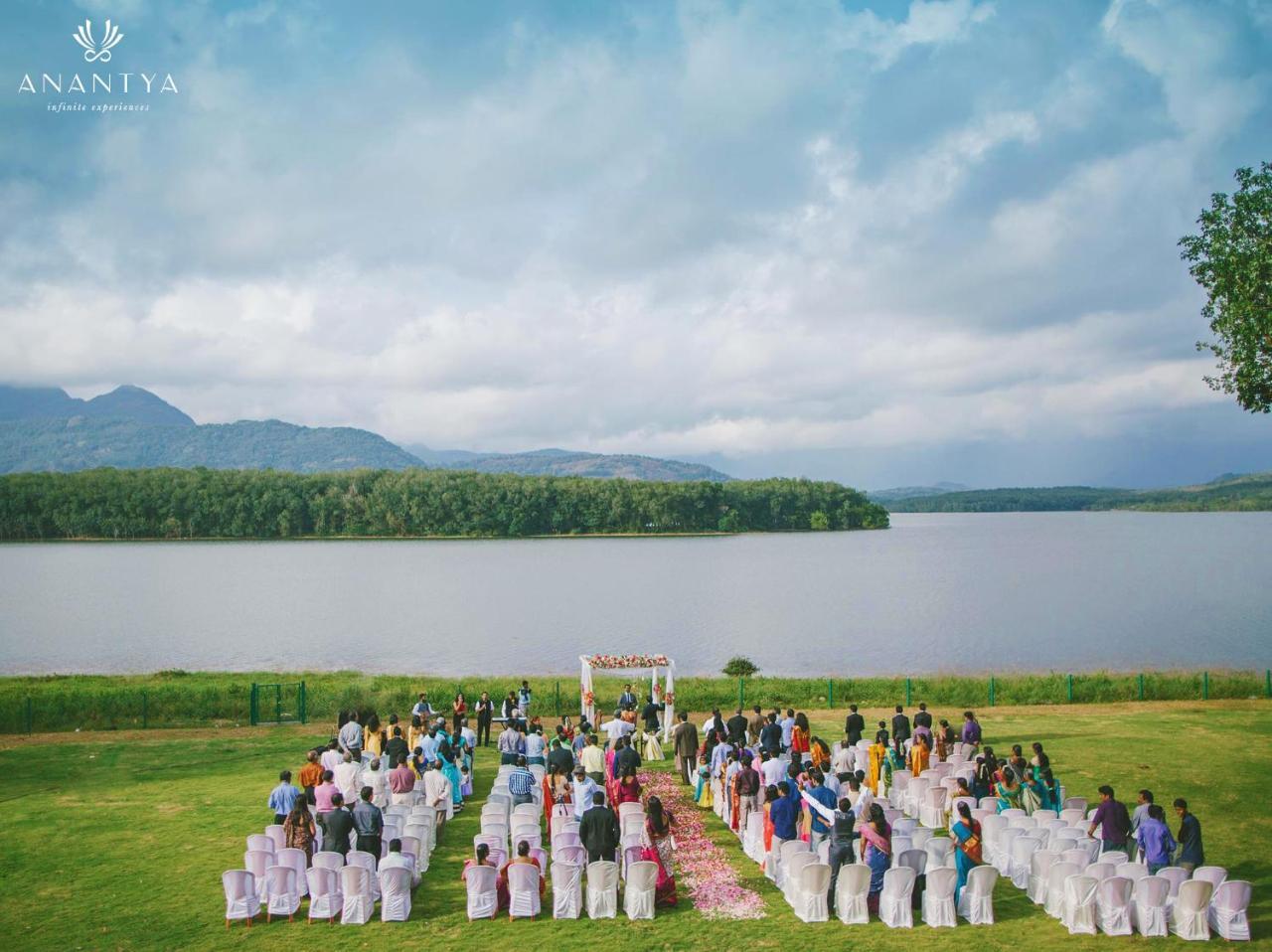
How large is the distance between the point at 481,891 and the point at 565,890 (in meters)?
1.16

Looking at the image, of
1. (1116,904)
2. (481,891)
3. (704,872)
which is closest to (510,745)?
(704,872)

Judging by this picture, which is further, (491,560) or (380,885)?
(491,560)

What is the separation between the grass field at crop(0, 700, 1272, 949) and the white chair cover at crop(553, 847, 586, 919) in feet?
0.66

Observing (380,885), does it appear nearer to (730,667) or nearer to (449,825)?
(449,825)

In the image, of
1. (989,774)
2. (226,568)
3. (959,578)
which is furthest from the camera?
(226,568)

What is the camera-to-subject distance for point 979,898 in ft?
40.3

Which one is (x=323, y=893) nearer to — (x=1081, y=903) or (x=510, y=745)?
(x=510, y=745)

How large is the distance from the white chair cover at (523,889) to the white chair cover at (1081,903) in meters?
7.04

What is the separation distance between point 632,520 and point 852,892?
15019 cm

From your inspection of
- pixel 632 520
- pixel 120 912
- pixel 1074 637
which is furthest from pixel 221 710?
pixel 632 520

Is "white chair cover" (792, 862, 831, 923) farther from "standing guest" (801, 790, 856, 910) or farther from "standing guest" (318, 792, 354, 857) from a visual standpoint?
"standing guest" (318, 792, 354, 857)

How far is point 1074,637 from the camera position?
173 feet

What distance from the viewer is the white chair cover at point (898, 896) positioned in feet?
40.0

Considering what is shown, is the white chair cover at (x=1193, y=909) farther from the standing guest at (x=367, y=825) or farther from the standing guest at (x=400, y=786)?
the standing guest at (x=400, y=786)
